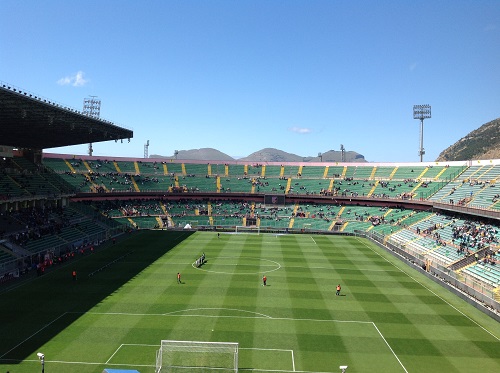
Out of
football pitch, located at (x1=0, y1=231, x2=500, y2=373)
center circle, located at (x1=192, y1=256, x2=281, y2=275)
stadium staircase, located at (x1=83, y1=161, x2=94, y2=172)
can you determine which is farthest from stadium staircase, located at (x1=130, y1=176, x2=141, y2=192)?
center circle, located at (x1=192, y1=256, x2=281, y2=275)

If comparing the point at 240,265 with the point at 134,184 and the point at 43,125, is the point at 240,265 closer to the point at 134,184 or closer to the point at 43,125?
the point at 43,125

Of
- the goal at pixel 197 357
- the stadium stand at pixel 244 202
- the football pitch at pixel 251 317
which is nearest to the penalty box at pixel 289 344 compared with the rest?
the football pitch at pixel 251 317

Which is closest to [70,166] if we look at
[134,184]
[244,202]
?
[134,184]

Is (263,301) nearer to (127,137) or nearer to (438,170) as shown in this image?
(127,137)

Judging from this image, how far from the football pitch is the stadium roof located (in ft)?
47.5

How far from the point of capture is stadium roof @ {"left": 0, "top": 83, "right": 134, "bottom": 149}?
110 feet

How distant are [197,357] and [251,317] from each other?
6.76 m

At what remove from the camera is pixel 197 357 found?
765 inches

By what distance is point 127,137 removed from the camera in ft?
192

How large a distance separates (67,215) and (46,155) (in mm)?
25225

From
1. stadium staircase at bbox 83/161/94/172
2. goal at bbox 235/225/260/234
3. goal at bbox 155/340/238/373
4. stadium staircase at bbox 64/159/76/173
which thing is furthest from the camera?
stadium staircase at bbox 83/161/94/172

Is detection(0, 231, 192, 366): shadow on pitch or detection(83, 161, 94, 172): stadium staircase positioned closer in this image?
detection(0, 231, 192, 366): shadow on pitch

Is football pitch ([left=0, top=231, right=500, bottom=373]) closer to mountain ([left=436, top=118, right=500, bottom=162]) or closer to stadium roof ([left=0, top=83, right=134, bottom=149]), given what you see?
stadium roof ([left=0, top=83, right=134, bottom=149])

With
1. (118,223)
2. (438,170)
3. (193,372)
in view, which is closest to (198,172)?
(118,223)
